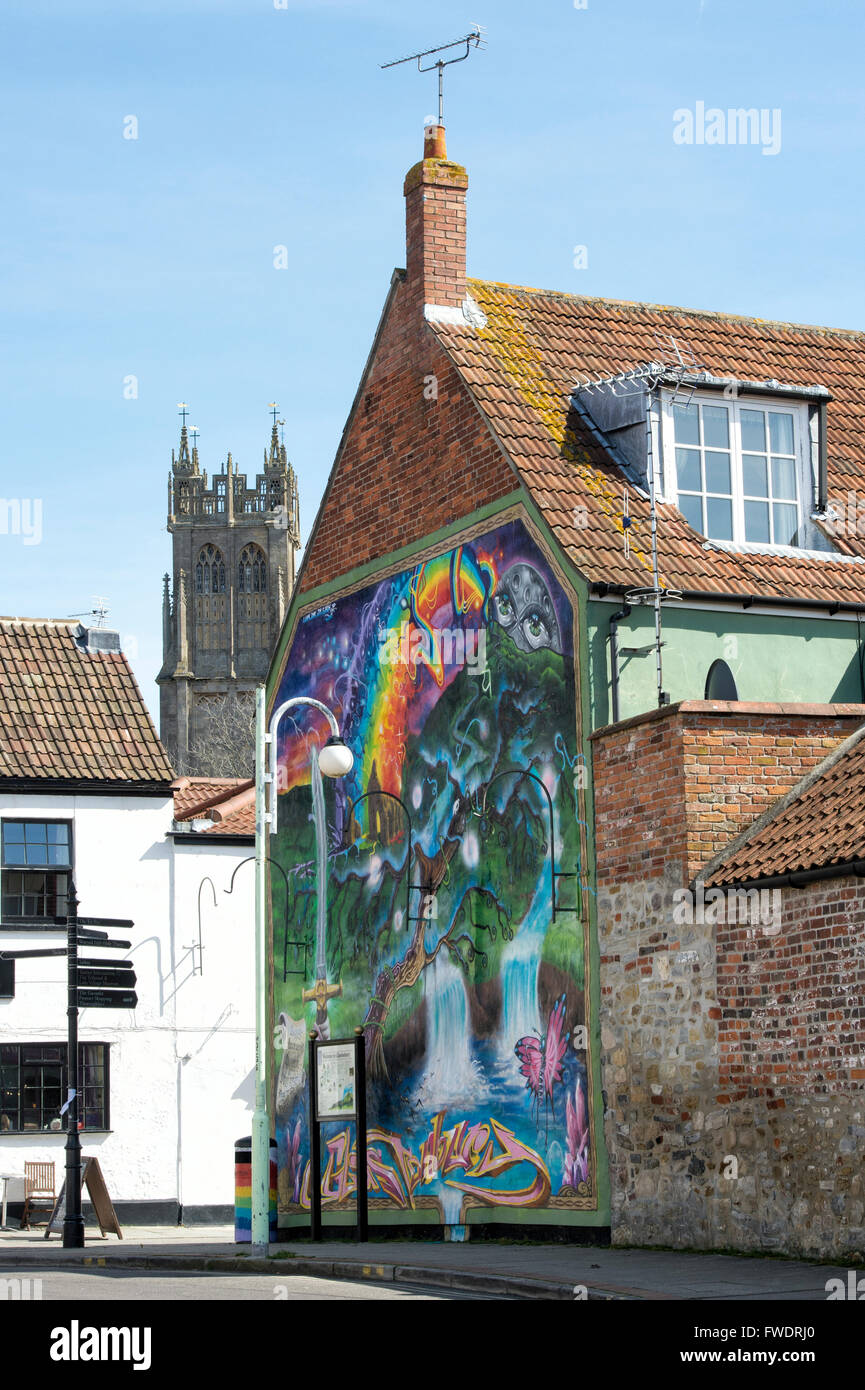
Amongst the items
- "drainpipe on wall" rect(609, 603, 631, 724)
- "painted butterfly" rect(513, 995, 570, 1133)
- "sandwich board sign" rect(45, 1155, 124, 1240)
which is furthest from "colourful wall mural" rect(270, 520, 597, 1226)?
"sandwich board sign" rect(45, 1155, 124, 1240)

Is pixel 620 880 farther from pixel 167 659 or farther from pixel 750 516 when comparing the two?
pixel 167 659

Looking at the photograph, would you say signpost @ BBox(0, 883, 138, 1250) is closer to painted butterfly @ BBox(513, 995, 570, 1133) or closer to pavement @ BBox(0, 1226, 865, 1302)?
pavement @ BBox(0, 1226, 865, 1302)

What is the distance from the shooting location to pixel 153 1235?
28047 mm

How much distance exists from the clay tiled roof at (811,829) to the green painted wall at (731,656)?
1952 mm

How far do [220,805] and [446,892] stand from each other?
14.7m

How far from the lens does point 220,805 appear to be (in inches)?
1442

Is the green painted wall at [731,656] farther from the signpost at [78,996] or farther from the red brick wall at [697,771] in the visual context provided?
the signpost at [78,996]

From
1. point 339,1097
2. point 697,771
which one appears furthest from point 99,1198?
point 697,771

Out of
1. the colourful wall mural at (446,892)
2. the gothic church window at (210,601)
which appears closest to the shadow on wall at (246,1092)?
the colourful wall mural at (446,892)

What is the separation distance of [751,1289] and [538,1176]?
231 inches

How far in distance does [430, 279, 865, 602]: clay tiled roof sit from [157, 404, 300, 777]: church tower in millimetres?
98159

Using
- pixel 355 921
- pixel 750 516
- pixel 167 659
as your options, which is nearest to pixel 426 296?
pixel 750 516

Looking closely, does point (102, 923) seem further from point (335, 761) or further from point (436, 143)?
point (436, 143)

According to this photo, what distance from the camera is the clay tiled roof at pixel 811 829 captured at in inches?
648
